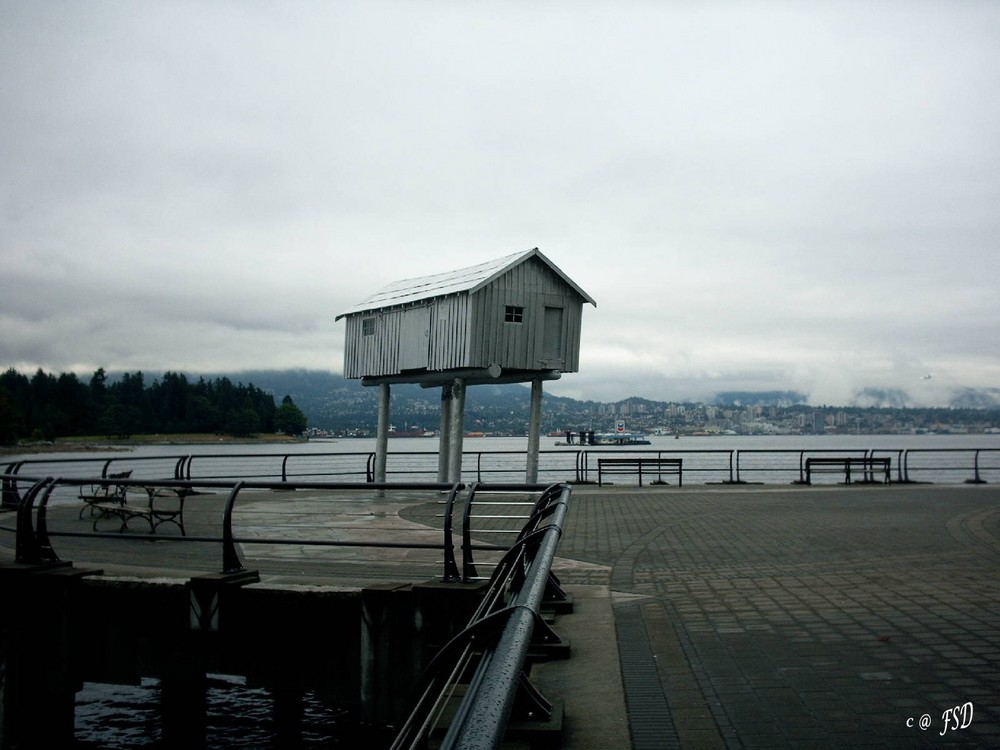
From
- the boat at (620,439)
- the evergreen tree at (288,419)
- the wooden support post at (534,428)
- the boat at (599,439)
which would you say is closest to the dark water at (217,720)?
the wooden support post at (534,428)

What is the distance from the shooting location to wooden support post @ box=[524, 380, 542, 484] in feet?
72.7

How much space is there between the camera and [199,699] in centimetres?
1043

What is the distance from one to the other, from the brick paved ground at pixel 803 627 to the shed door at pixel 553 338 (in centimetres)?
680

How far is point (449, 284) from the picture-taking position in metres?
22.8

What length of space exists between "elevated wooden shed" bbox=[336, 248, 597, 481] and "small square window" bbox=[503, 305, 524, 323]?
1.0 inches

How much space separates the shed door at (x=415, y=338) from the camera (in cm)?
2261

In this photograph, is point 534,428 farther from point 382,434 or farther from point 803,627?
point 803,627

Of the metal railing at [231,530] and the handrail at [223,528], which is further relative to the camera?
the handrail at [223,528]

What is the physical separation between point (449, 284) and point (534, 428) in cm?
448

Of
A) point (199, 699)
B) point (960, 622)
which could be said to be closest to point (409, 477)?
point (199, 699)

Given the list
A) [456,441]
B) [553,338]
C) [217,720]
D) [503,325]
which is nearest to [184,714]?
[217,720]

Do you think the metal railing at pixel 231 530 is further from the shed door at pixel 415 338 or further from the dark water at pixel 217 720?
the shed door at pixel 415 338

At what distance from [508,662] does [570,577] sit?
8594 millimetres

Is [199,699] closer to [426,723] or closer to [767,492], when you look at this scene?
[426,723]
